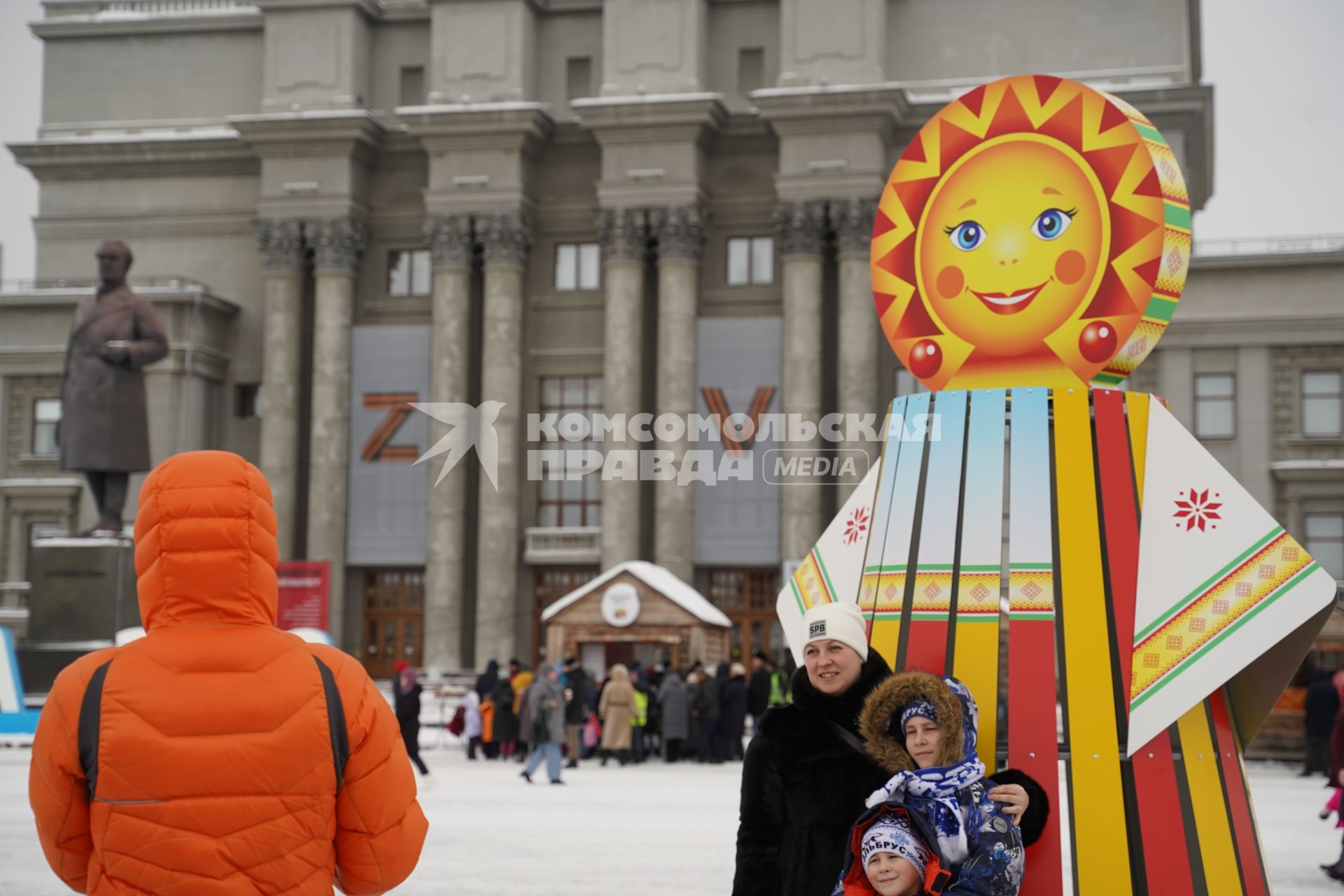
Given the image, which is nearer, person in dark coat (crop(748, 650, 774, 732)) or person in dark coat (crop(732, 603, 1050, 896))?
person in dark coat (crop(732, 603, 1050, 896))

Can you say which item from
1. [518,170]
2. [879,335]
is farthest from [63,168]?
[879,335]

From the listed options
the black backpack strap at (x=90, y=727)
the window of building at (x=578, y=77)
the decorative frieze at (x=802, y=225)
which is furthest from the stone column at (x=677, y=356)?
the black backpack strap at (x=90, y=727)

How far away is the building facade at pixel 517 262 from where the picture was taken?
127ft

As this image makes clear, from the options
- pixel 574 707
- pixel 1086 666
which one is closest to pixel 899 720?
pixel 1086 666

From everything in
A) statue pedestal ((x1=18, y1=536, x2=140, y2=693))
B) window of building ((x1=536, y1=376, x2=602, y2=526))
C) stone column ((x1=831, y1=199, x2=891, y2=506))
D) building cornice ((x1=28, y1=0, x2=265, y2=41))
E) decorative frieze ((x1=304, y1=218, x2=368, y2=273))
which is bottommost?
statue pedestal ((x1=18, y1=536, x2=140, y2=693))

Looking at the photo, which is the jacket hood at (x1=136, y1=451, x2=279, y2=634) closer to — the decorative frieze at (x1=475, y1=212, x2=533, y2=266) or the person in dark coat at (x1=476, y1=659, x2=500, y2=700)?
the person in dark coat at (x1=476, y1=659, x2=500, y2=700)

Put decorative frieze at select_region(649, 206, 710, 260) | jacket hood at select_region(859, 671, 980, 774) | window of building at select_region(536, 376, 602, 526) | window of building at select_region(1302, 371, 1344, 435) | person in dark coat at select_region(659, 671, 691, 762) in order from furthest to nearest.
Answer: window of building at select_region(536, 376, 602, 526)
decorative frieze at select_region(649, 206, 710, 260)
window of building at select_region(1302, 371, 1344, 435)
person in dark coat at select_region(659, 671, 691, 762)
jacket hood at select_region(859, 671, 980, 774)

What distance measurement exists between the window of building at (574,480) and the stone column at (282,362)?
20.7ft

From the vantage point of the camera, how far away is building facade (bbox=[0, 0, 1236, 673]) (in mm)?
38781

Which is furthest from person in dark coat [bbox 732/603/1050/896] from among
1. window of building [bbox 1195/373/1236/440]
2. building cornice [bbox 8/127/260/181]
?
building cornice [bbox 8/127/260/181]

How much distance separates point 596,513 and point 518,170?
28.8 ft

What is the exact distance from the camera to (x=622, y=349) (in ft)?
129

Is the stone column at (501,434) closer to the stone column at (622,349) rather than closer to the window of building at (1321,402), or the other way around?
the stone column at (622,349)

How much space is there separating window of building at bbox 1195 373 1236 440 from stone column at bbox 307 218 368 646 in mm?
20420
